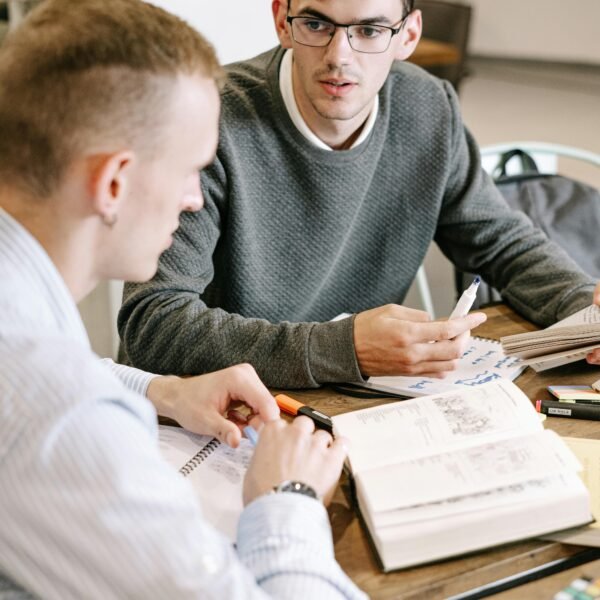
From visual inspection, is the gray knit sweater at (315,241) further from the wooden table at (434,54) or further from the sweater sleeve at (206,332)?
the wooden table at (434,54)

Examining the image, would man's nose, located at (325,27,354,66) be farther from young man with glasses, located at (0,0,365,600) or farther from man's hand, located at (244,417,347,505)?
man's hand, located at (244,417,347,505)

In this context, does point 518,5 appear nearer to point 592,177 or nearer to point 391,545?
point 592,177

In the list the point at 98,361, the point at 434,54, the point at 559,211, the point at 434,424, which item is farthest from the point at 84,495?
the point at 434,54

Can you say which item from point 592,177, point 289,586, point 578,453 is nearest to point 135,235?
point 289,586

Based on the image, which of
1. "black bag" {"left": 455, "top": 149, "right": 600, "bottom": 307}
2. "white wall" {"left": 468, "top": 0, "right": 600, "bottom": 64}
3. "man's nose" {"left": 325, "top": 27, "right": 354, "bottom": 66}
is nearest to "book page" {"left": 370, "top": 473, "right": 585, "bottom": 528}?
"man's nose" {"left": 325, "top": 27, "right": 354, "bottom": 66}

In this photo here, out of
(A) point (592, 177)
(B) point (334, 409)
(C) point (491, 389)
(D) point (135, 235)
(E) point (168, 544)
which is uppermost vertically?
(D) point (135, 235)

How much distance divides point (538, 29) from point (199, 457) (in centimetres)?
285

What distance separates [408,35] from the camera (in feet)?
5.71

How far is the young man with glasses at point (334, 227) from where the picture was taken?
1.35m

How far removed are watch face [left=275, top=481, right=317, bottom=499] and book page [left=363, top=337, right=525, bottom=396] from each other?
397mm

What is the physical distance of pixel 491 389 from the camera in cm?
114

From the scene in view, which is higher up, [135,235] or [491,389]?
[135,235]

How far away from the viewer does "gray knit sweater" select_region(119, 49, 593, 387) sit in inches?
55.1

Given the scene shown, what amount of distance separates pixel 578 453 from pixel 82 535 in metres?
0.65
